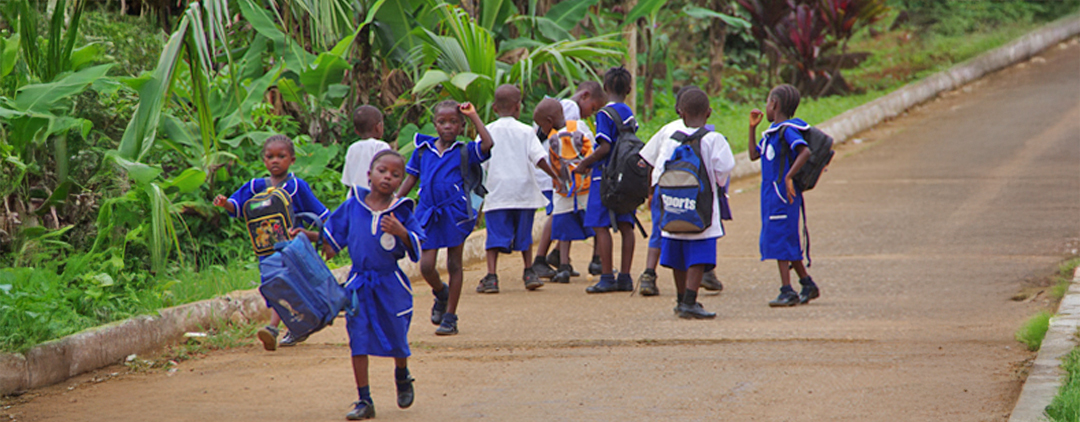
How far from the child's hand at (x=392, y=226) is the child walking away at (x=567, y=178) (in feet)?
9.86

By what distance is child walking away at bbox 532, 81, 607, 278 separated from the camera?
25.7ft

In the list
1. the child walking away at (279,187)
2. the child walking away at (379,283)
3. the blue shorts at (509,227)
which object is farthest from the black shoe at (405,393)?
the blue shorts at (509,227)

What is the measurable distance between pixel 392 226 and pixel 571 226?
11.5 feet

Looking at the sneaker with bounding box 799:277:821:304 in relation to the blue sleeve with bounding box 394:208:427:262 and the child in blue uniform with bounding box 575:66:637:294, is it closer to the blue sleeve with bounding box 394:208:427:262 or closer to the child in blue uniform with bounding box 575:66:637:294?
the child in blue uniform with bounding box 575:66:637:294

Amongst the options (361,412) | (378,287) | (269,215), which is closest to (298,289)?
(378,287)

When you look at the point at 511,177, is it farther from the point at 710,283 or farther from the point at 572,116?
the point at 710,283

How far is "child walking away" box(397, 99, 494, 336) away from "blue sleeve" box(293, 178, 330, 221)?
52 centimetres

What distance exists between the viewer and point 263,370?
557cm

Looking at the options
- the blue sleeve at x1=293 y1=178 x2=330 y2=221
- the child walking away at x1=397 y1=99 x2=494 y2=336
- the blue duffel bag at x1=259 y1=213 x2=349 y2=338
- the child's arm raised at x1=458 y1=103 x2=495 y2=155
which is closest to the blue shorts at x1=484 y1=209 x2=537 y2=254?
the child walking away at x1=397 y1=99 x2=494 y2=336

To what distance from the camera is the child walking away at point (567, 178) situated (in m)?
7.53

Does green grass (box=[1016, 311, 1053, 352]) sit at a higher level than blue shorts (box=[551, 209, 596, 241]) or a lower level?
lower

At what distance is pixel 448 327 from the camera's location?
6.27 metres

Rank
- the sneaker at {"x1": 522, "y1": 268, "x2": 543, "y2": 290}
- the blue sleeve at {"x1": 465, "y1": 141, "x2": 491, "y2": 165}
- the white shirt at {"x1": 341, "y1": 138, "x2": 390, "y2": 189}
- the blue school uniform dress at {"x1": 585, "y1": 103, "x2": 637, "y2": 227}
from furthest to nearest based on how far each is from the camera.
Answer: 1. the sneaker at {"x1": 522, "y1": 268, "x2": 543, "y2": 290}
2. the blue school uniform dress at {"x1": 585, "y1": 103, "x2": 637, "y2": 227}
3. the white shirt at {"x1": 341, "y1": 138, "x2": 390, "y2": 189}
4. the blue sleeve at {"x1": 465, "y1": 141, "x2": 491, "y2": 165}

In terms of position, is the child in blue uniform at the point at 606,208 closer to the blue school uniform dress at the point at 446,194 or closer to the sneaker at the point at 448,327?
the blue school uniform dress at the point at 446,194
